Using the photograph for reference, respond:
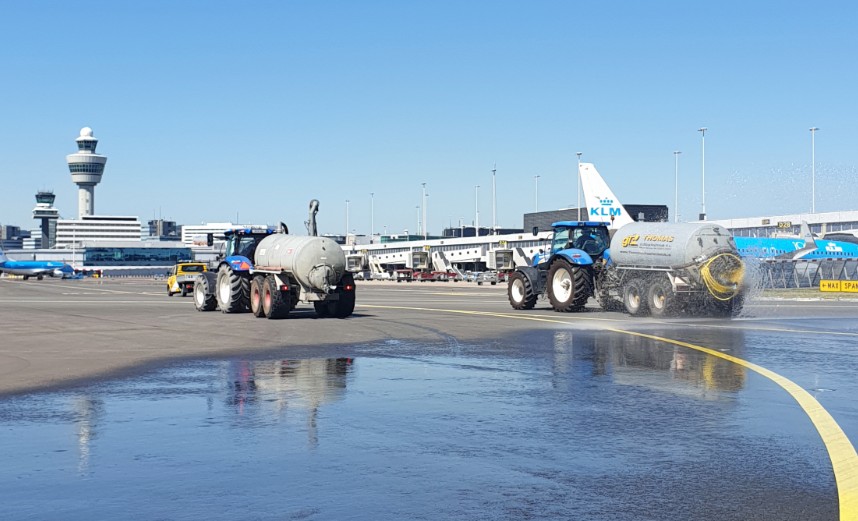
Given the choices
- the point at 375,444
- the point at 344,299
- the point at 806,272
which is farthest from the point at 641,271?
the point at 806,272

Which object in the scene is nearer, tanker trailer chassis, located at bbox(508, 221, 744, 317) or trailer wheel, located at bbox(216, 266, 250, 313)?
tanker trailer chassis, located at bbox(508, 221, 744, 317)

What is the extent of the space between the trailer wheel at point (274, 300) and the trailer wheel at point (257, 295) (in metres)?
0.30

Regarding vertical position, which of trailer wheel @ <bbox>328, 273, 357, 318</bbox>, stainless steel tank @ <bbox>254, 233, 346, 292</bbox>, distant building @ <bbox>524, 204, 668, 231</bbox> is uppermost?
distant building @ <bbox>524, 204, 668, 231</bbox>

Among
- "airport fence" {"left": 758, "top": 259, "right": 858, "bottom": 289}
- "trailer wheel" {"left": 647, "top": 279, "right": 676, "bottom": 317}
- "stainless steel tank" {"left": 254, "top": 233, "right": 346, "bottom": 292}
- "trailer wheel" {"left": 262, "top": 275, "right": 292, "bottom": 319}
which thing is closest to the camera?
"stainless steel tank" {"left": 254, "top": 233, "right": 346, "bottom": 292}

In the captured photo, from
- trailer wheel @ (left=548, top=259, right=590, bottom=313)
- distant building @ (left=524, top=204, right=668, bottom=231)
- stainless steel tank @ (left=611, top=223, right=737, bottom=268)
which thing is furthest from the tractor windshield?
distant building @ (left=524, top=204, right=668, bottom=231)

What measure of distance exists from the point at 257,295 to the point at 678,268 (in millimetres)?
13182

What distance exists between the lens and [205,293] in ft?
110

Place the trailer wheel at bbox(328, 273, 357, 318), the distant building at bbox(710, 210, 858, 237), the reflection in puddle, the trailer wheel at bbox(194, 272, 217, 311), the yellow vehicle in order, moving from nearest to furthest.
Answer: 1. the reflection in puddle
2. the trailer wheel at bbox(328, 273, 357, 318)
3. the trailer wheel at bbox(194, 272, 217, 311)
4. the yellow vehicle
5. the distant building at bbox(710, 210, 858, 237)

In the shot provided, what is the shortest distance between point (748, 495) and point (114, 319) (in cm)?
2557

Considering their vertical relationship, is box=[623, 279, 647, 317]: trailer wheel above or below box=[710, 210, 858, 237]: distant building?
below

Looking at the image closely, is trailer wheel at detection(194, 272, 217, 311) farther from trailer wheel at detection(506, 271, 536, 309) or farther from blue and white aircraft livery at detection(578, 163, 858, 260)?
blue and white aircraft livery at detection(578, 163, 858, 260)

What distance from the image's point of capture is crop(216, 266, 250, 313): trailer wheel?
31703mm

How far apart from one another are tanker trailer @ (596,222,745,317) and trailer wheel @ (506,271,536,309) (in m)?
3.47

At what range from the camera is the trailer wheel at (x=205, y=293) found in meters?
33.5
